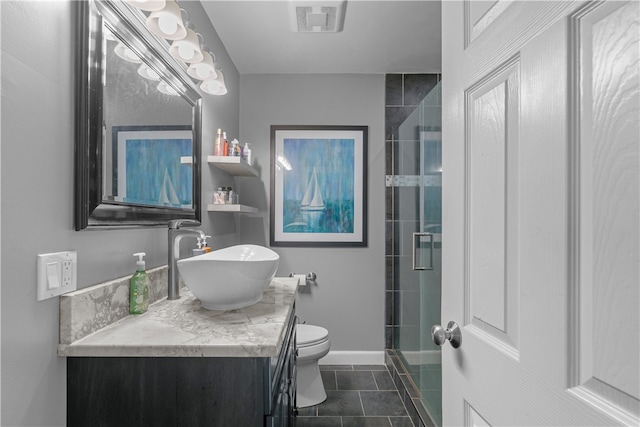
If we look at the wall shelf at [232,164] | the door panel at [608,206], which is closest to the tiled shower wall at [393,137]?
the wall shelf at [232,164]

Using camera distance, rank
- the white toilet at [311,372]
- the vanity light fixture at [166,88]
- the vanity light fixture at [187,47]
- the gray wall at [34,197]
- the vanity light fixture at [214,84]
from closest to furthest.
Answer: the gray wall at [34,197], the vanity light fixture at [187,47], the vanity light fixture at [166,88], the vanity light fixture at [214,84], the white toilet at [311,372]

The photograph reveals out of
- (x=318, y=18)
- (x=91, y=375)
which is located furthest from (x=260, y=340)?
(x=318, y=18)

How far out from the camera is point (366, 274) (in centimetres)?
281

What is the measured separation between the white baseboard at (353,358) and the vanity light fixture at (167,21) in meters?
2.41

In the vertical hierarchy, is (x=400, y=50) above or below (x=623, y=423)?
above

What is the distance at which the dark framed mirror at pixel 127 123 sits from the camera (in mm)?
992

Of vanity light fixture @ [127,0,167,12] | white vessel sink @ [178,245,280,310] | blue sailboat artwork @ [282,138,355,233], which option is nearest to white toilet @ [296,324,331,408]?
blue sailboat artwork @ [282,138,355,233]

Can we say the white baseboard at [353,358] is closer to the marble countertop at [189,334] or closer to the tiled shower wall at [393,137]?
the tiled shower wall at [393,137]

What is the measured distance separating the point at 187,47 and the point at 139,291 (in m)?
0.94

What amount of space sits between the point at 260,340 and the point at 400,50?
2265mm

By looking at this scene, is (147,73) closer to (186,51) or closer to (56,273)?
(186,51)

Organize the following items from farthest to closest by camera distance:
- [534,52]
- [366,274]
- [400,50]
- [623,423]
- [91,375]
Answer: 1. [366,274]
2. [400,50]
3. [91,375]
4. [534,52]
5. [623,423]

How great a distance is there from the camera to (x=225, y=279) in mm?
1090

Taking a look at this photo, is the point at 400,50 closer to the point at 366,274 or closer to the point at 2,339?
the point at 366,274
